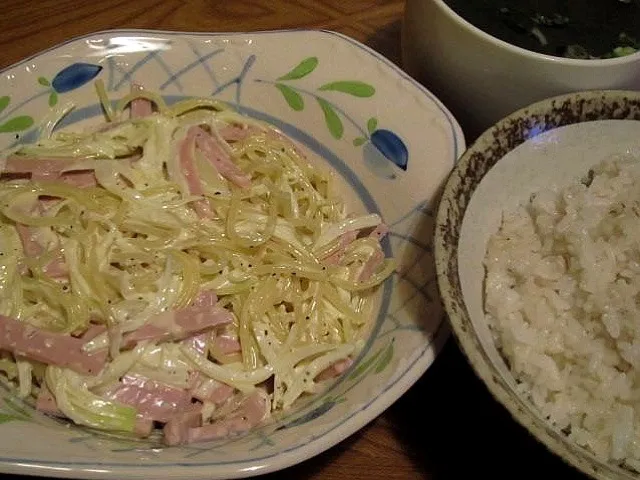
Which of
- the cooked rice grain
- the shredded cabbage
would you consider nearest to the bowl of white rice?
the cooked rice grain

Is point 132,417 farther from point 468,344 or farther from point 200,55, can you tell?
point 200,55

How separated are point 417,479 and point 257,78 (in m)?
0.80

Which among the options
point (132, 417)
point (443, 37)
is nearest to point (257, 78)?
point (443, 37)

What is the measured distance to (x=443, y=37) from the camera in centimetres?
116

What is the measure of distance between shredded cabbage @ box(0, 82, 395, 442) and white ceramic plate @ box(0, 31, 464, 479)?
0.04m

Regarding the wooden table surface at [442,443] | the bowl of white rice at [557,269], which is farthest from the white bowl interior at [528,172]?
the wooden table surface at [442,443]

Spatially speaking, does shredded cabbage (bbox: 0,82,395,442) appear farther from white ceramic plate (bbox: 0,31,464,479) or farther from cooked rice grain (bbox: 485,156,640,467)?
cooked rice grain (bbox: 485,156,640,467)

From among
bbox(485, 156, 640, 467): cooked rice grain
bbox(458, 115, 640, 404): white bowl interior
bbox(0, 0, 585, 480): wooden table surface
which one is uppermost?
bbox(458, 115, 640, 404): white bowl interior

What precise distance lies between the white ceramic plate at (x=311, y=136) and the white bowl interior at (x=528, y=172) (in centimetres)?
7

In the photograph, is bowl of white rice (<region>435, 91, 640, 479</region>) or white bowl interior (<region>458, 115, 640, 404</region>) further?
white bowl interior (<region>458, 115, 640, 404</region>)

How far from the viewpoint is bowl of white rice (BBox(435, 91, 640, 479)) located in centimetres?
88

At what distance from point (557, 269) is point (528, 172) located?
178mm

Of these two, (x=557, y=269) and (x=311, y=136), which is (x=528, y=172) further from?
(x=311, y=136)

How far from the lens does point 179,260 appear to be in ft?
3.48
